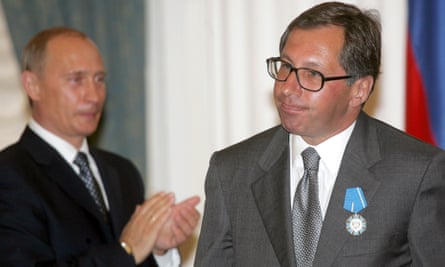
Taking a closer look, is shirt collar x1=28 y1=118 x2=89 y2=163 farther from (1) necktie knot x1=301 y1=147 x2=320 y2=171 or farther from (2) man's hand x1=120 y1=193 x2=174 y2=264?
(1) necktie knot x1=301 y1=147 x2=320 y2=171

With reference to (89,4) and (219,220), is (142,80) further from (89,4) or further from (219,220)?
(219,220)

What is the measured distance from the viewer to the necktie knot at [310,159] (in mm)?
2303

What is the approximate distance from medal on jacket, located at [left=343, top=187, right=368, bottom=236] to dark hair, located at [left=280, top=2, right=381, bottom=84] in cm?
39

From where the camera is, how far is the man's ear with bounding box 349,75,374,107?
7.75ft

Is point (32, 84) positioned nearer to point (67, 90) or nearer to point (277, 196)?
point (67, 90)

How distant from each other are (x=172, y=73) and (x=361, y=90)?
6.29 feet

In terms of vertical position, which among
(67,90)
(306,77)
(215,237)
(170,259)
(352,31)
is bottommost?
(170,259)

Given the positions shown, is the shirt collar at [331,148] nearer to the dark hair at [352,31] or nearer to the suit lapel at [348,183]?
the suit lapel at [348,183]

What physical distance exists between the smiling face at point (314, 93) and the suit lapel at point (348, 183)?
0.34 ft

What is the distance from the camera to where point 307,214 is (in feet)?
7.33

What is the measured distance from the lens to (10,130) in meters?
4.21

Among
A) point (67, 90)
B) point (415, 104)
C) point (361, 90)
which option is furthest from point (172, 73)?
point (361, 90)

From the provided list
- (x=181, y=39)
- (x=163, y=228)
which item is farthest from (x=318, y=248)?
(x=181, y=39)

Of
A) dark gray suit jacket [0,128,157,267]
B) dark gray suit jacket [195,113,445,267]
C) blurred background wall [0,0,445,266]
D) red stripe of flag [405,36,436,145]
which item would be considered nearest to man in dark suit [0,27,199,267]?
dark gray suit jacket [0,128,157,267]
